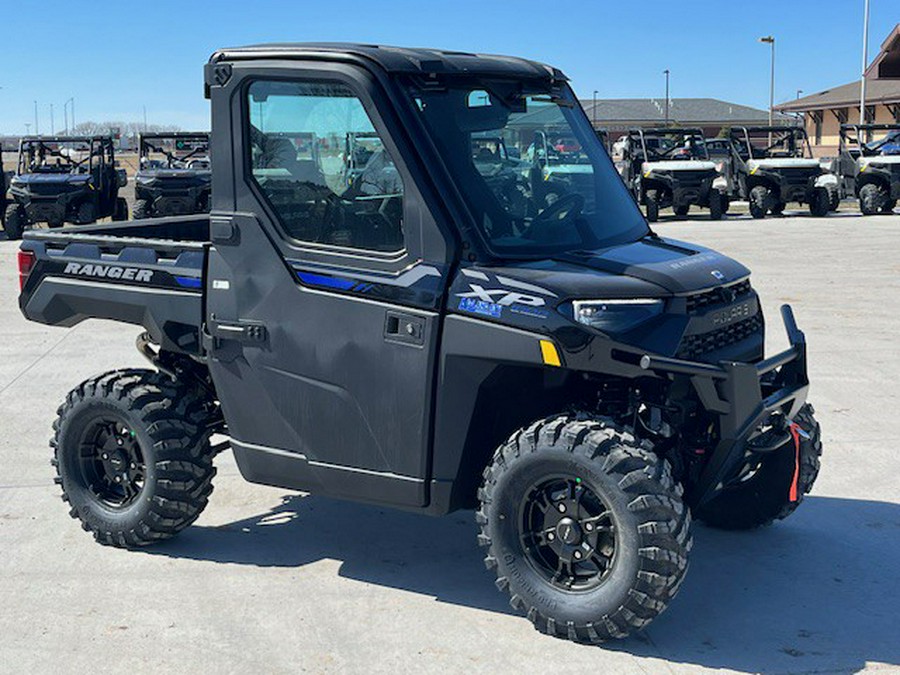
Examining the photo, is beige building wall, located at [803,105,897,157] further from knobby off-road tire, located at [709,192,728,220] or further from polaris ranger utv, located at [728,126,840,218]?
knobby off-road tire, located at [709,192,728,220]

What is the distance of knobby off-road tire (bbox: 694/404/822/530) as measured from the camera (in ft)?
17.2

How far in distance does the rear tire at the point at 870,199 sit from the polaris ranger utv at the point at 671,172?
9.49 feet

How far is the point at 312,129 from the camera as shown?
4.65 metres

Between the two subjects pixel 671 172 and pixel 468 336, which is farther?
pixel 671 172

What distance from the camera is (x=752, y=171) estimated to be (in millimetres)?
25609

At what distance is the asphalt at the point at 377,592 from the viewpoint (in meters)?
4.25

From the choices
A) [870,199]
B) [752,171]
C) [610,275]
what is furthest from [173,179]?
[610,275]

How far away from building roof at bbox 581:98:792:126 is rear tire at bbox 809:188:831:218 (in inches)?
2637

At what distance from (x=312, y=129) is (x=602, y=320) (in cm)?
138

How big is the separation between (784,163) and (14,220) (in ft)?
50.7

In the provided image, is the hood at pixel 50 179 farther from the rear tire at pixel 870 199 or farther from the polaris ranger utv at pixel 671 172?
the rear tire at pixel 870 199

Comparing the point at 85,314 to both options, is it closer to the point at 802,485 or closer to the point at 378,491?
the point at 378,491

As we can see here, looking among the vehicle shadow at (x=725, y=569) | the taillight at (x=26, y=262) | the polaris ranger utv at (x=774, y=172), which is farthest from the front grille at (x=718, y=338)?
the polaris ranger utv at (x=774, y=172)

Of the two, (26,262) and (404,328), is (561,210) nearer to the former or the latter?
(404,328)
